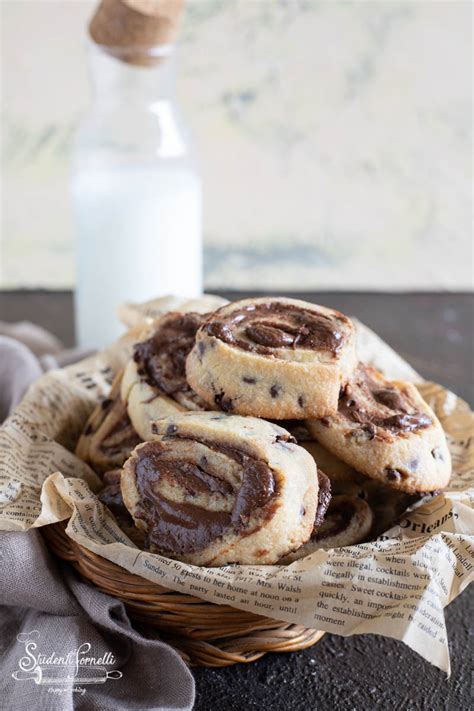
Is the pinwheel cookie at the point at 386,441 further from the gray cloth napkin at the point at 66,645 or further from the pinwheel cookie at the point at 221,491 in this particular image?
the gray cloth napkin at the point at 66,645

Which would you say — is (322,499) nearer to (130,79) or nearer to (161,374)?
(161,374)

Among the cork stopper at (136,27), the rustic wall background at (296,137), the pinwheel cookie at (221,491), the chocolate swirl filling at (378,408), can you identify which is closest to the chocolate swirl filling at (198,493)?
the pinwheel cookie at (221,491)

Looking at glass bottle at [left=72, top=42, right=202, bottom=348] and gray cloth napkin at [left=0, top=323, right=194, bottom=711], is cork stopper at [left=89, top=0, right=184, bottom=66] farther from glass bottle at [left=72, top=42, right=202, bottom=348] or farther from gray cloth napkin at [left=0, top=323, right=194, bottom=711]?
gray cloth napkin at [left=0, top=323, right=194, bottom=711]

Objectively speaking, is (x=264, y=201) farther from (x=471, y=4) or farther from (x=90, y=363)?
(x=90, y=363)

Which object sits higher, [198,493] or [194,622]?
[198,493]

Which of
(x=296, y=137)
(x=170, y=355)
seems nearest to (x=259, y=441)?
(x=170, y=355)

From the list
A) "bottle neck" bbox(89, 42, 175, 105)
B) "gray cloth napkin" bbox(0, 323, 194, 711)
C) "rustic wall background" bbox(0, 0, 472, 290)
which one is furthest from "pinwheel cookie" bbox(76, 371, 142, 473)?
"rustic wall background" bbox(0, 0, 472, 290)
